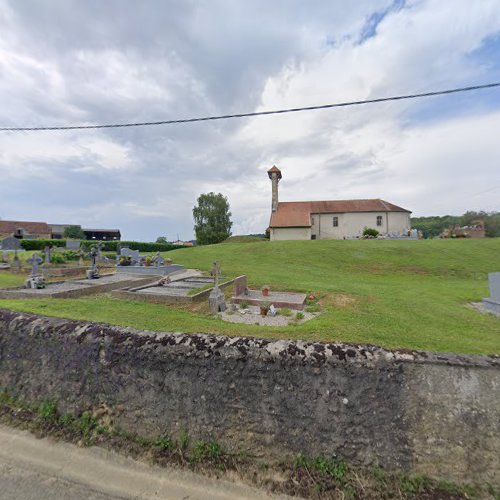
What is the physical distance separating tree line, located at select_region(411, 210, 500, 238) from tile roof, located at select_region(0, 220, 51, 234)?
8651 cm

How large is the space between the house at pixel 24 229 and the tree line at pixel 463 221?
8413 cm

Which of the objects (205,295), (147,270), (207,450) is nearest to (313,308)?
(205,295)

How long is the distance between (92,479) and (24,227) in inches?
3070

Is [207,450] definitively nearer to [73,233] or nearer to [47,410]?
[47,410]

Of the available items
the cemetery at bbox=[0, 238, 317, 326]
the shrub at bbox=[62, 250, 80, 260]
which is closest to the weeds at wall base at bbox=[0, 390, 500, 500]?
the cemetery at bbox=[0, 238, 317, 326]

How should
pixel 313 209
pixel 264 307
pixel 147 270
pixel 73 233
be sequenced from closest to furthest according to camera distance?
pixel 264 307, pixel 147 270, pixel 313 209, pixel 73 233

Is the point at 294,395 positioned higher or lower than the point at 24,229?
lower

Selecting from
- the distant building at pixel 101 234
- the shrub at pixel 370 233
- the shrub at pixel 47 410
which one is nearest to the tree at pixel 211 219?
the shrub at pixel 370 233

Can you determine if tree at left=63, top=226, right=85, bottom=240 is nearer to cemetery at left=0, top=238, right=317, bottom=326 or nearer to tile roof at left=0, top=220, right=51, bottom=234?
tile roof at left=0, top=220, right=51, bottom=234

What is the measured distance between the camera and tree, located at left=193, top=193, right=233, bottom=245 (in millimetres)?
55131

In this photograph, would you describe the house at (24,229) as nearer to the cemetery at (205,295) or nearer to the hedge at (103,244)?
the hedge at (103,244)

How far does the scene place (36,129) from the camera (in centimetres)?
805

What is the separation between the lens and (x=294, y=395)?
2326 millimetres

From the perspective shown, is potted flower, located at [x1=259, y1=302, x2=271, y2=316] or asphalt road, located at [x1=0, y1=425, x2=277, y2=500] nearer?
asphalt road, located at [x1=0, y1=425, x2=277, y2=500]
